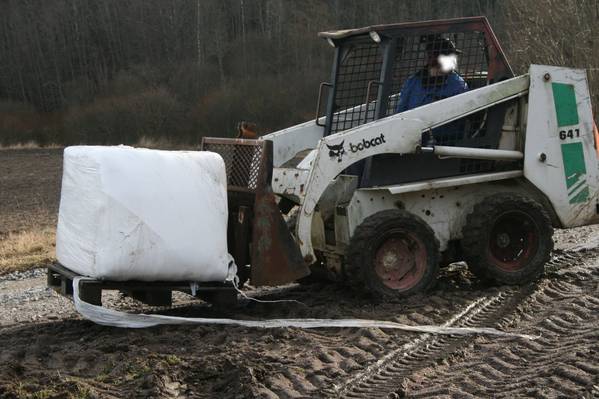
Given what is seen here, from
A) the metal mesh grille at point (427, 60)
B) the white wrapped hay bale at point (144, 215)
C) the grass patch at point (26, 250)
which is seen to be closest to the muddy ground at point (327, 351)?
the white wrapped hay bale at point (144, 215)

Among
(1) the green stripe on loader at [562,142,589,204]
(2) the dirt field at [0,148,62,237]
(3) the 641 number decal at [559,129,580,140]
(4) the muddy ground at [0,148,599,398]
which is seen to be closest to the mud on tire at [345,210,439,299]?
(4) the muddy ground at [0,148,599,398]

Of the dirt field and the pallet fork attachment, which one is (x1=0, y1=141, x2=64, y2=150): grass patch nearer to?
the dirt field

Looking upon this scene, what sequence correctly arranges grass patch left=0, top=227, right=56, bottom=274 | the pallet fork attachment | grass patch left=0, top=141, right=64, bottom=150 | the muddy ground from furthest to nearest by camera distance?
grass patch left=0, top=141, right=64, bottom=150
grass patch left=0, top=227, right=56, bottom=274
the pallet fork attachment
the muddy ground

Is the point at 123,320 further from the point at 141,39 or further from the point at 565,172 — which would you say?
the point at 141,39

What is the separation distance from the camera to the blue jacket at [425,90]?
845cm

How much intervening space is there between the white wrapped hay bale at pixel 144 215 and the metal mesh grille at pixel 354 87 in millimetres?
2307

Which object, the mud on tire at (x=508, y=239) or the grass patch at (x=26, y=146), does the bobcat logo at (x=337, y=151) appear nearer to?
the mud on tire at (x=508, y=239)

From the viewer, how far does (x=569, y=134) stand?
857cm

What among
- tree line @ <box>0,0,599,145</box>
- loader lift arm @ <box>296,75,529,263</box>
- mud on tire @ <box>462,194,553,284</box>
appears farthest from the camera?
tree line @ <box>0,0,599,145</box>

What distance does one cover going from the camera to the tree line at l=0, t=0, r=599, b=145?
162ft

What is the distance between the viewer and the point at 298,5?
57.3 meters

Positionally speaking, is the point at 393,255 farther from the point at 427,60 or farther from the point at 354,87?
the point at 354,87

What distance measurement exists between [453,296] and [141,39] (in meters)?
51.9

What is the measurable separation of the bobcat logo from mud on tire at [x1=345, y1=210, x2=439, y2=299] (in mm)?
629
